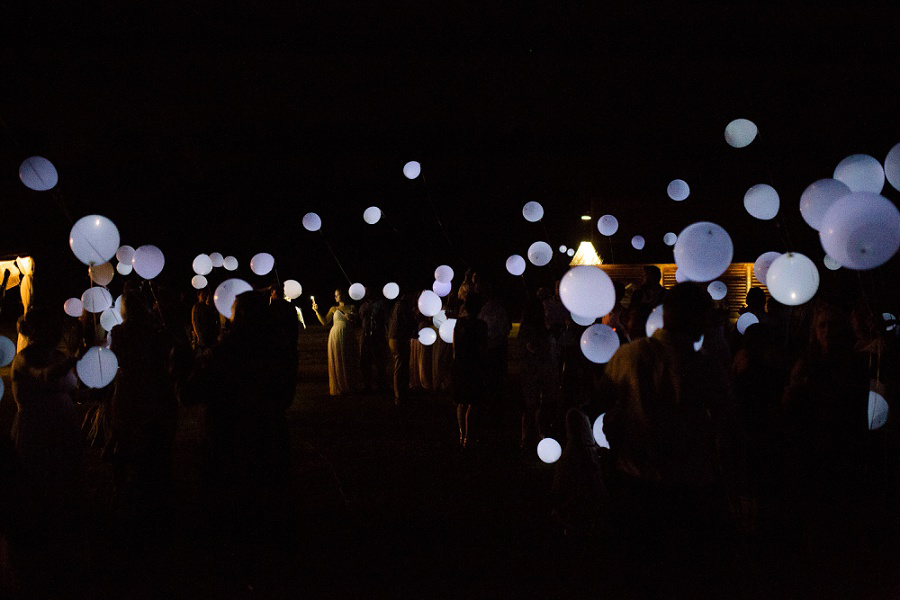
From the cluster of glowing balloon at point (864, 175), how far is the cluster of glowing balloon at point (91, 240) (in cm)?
558

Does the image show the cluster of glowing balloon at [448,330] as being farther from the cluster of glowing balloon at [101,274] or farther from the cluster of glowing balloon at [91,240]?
the cluster of glowing balloon at [101,274]

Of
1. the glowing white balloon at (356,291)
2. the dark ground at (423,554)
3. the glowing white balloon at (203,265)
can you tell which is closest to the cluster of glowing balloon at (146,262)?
the dark ground at (423,554)

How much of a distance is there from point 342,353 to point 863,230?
24.9ft

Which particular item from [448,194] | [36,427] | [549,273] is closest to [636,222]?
[549,273]

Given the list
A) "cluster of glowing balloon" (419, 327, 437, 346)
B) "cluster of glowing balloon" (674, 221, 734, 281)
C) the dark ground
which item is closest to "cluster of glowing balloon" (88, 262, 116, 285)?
the dark ground

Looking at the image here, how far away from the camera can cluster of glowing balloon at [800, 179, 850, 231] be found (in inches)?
171

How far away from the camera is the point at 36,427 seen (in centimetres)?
331

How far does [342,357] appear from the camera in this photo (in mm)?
9961

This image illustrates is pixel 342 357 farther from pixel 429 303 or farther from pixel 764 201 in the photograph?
pixel 764 201

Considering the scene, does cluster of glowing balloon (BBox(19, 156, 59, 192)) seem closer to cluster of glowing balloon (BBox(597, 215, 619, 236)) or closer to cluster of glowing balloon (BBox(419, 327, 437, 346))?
cluster of glowing balloon (BBox(419, 327, 437, 346))

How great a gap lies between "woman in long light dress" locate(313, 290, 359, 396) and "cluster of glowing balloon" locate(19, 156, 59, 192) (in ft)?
14.6

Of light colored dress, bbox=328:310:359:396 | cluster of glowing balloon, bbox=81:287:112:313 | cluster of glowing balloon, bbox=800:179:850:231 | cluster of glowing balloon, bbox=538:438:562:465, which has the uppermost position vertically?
cluster of glowing balloon, bbox=800:179:850:231

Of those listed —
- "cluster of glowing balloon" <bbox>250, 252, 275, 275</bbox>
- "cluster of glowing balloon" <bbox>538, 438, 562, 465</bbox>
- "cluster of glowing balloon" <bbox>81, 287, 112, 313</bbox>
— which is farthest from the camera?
"cluster of glowing balloon" <bbox>250, 252, 275, 275</bbox>

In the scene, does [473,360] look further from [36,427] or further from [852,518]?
[36,427]
